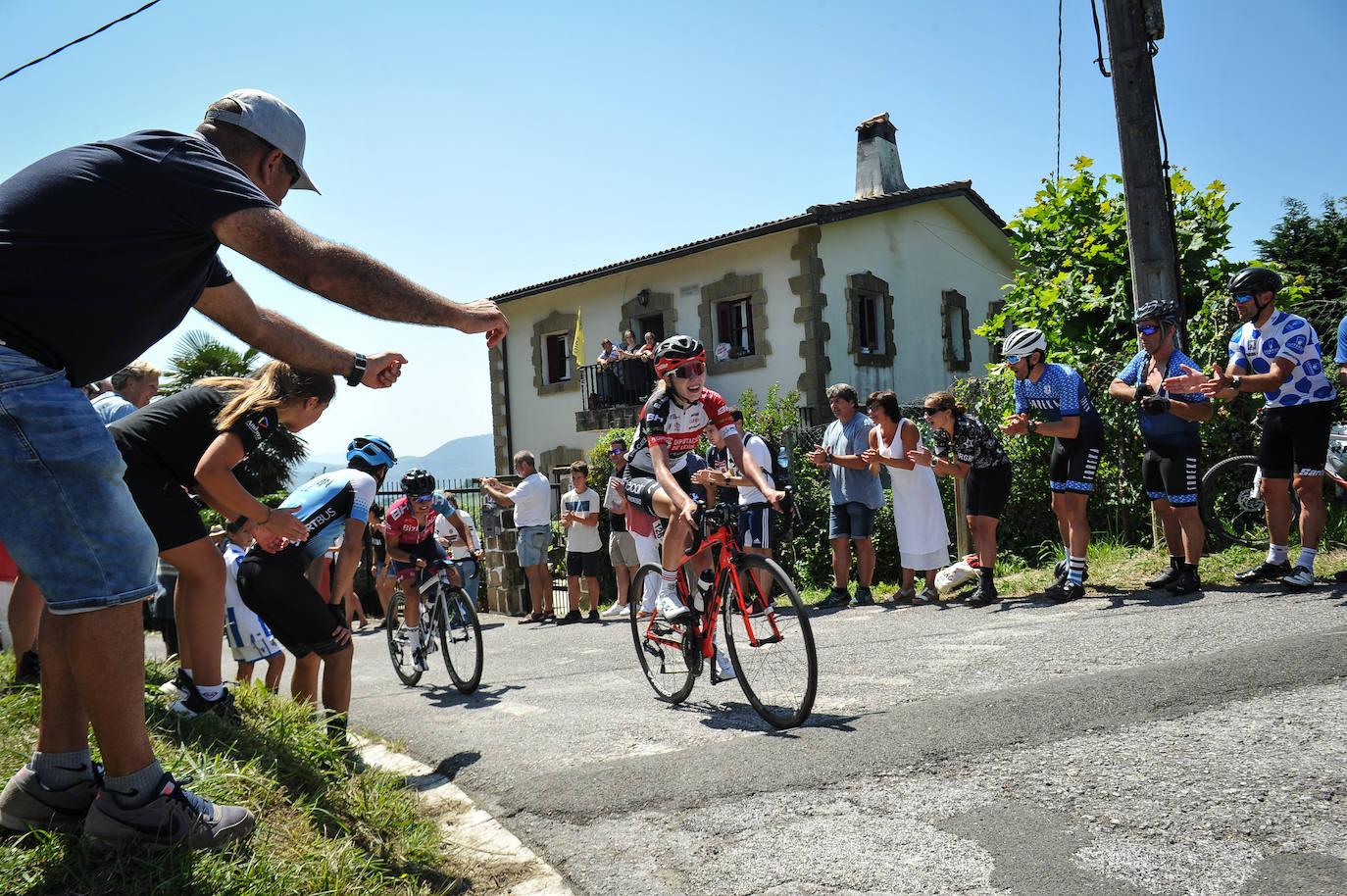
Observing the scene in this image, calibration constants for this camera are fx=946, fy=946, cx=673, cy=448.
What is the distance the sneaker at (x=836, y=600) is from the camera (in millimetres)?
9227

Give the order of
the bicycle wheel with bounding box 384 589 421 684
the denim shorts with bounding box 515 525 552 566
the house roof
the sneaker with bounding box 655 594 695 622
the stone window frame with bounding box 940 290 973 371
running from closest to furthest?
the sneaker with bounding box 655 594 695 622 < the bicycle wheel with bounding box 384 589 421 684 < the denim shorts with bounding box 515 525 552 566 < the house roof < the stone window frame with bounding box 940 290 973 371

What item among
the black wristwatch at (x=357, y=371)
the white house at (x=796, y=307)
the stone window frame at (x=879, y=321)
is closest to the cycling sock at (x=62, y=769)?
the black wristwatch at (x=357, y=371)

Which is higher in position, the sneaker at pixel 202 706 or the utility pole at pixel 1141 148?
the utility pole at pixel 1141 148

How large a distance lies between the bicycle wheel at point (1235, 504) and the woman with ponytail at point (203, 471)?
7.41m

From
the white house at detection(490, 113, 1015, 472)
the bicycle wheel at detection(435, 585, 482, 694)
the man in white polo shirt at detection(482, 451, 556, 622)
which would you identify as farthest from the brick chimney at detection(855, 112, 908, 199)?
the bicycle wheel at detection(435, 585, 482, 694)

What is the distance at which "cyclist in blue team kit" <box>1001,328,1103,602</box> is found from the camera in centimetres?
738

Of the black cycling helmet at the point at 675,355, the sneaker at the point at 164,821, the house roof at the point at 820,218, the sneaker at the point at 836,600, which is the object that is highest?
the house roof at the point at 820,218

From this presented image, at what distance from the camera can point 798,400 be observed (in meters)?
19.8

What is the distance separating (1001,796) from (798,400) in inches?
659

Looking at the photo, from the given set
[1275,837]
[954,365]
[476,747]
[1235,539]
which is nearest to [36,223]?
[476,747]

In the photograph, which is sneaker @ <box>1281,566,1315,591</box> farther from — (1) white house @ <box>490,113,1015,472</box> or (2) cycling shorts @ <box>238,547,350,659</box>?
(1) white house @ <box>490,113,1015,472</box>

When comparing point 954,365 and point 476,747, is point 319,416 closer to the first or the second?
point 476,747

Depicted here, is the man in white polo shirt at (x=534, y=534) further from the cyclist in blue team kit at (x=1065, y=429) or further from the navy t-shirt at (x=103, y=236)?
the navy t-shirt at (x=103, y=236)

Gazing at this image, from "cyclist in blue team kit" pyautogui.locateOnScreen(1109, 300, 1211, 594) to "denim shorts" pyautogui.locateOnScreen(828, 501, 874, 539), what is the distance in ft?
9.08
